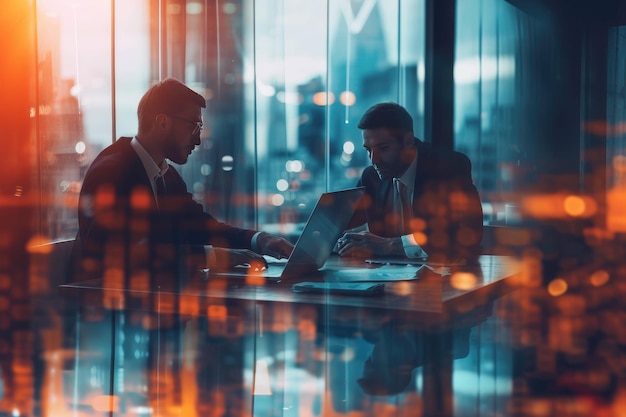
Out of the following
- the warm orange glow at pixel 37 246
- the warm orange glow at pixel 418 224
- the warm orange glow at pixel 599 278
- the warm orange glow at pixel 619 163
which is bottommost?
the warm orange glow at pixel 599 278

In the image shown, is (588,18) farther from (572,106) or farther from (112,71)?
(112,71)

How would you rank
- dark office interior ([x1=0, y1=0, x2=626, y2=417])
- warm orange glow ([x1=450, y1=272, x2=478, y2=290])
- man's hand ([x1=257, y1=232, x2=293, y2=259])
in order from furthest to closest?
man's hand ([x1=257, y1=232, x2=293, y2=259])
warm orange glow ([x1=450, y1=272, x2=478, y2=290])
dark office interior ([x1=0, y1=0, x2=626, y2=417])

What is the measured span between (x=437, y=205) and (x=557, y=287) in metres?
1.89

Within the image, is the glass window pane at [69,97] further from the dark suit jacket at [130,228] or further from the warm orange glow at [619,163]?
the warm orange glow at [619,163]

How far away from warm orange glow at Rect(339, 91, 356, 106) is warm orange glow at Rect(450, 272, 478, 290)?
2.44 meters

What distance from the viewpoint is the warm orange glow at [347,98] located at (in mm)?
4293

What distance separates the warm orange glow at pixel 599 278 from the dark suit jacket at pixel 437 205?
210cm

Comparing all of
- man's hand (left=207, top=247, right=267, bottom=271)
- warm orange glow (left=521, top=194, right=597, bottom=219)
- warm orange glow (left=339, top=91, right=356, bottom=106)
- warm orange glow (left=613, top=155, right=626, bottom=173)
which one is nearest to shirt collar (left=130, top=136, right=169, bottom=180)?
man's hand (left=207, top=247, right=267, bottom=271)

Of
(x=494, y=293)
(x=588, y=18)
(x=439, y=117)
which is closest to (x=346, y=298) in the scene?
Result: (x=494, y=293)

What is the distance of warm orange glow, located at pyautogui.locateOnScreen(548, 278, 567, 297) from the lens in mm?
4034

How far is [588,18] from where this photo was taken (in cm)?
615

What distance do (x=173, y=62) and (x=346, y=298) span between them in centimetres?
243

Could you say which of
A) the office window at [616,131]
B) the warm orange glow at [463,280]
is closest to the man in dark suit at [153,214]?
the warm orange glow at [463,280]

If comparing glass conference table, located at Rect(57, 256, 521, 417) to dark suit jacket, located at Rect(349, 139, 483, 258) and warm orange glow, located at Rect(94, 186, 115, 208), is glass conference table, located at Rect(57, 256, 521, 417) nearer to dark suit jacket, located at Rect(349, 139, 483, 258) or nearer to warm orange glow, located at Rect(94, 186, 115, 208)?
warm orange glow, located at Rect(94, 186, 115, 208)
